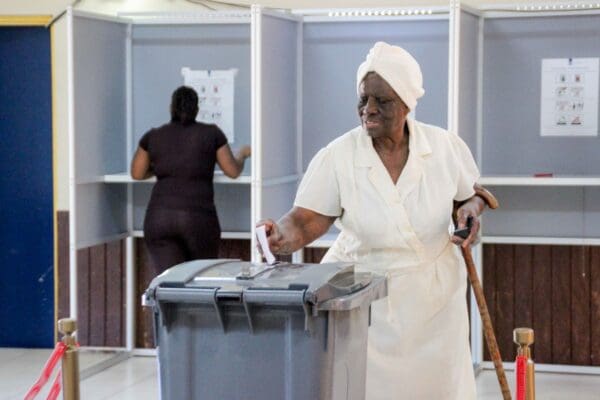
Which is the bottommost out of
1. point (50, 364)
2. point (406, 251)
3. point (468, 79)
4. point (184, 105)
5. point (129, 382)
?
point (129, 382)

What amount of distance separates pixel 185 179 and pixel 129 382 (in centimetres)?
115

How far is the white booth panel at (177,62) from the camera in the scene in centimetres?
690

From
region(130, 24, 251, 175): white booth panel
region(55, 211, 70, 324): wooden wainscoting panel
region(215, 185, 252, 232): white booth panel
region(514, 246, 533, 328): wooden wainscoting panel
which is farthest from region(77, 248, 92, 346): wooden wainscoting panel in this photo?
region(514, 246, 533, 328): wooden wainscoting panel

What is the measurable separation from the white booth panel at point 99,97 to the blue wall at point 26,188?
74cm

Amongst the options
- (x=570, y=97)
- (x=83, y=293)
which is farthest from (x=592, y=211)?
(x=83, y=293)

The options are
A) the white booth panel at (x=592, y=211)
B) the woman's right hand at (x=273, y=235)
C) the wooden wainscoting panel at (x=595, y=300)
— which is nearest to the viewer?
the woman's right hand at (x=273, y=235)

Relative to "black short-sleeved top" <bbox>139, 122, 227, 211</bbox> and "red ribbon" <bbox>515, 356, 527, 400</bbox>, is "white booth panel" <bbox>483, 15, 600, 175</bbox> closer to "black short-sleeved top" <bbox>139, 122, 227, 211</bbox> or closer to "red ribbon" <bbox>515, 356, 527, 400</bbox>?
"black short-sleeved top" <bbox>139, 122, 227, 211</bbox>

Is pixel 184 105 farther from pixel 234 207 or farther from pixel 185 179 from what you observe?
pixel 234 207

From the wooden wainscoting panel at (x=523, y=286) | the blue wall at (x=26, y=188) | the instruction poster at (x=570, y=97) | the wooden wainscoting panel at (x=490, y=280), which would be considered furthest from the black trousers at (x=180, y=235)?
the instruction poster at (x=570, y=97)

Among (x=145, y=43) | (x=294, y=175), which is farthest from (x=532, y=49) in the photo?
(x=145, y=43)

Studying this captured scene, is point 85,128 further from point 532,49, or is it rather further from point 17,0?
point 532,49

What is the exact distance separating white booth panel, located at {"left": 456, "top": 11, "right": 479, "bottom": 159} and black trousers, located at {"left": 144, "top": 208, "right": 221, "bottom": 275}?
1.40m

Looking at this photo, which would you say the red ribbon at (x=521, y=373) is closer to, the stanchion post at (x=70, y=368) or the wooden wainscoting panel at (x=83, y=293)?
the stanchion post at (x=70, y=368)

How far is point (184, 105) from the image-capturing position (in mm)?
6383
